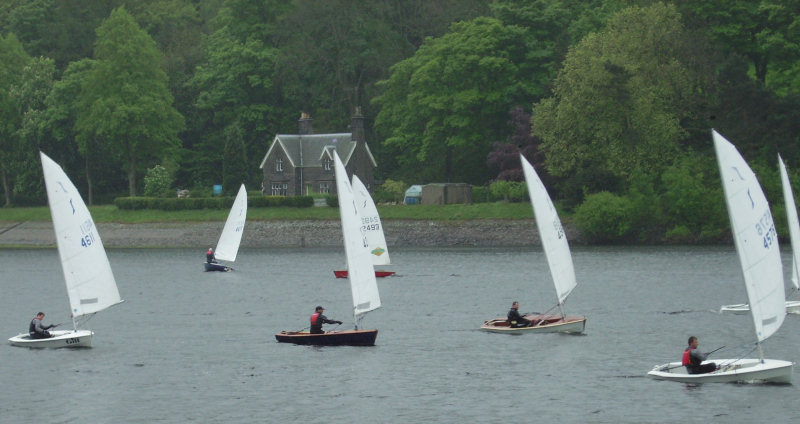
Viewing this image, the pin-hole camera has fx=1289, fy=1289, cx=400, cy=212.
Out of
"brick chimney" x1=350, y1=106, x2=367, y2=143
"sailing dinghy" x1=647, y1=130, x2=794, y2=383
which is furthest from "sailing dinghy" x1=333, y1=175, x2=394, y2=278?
"brick chimney" x1=350, y1=106, x2=367, y2=143

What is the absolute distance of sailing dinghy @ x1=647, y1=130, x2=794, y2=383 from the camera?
36.2 metres

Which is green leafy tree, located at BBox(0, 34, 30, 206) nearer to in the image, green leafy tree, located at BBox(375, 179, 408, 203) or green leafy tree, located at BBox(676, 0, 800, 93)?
green leafy tree, located at BBox(375, 179, 408, 203)

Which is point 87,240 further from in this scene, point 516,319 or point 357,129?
point 357,129

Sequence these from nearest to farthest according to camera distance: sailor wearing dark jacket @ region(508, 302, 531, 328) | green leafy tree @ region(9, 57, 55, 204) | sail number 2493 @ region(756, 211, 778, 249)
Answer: sail number 2493 @ region(756, 211, 778, 249), sailor wearing dark jacket @ region(508, 302, 531, 328), green leafy tree @ region(9, 57, 55, 204)

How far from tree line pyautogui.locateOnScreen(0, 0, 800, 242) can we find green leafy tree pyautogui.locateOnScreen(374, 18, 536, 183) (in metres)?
0.22

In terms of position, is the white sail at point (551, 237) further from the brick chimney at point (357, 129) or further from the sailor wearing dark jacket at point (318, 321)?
the brick chimney at point (357, 129)

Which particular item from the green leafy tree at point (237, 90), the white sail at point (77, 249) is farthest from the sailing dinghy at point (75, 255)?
the green leafy tree at point (237, 90)

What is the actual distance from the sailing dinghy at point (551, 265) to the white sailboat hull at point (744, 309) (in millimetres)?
10322

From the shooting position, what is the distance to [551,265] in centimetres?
5212

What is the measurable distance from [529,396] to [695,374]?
5255mm

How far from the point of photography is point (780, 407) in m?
37.9

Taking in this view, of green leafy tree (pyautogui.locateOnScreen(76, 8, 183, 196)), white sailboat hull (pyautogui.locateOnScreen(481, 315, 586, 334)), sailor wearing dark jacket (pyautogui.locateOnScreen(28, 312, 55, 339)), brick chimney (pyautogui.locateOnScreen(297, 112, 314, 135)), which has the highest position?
green leafy tree (pyautogui.locateOnScreen(76, 8, 183, 196))

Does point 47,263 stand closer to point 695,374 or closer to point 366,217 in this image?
point 366,217

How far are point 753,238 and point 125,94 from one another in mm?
98799
